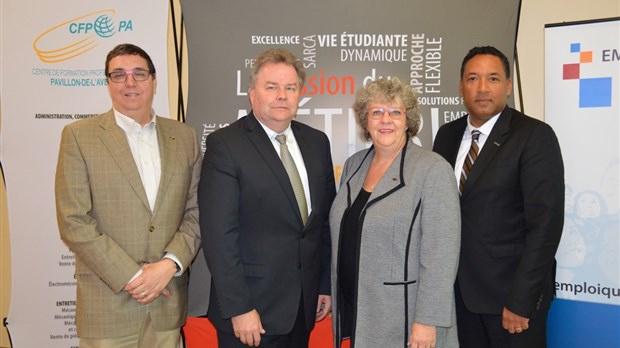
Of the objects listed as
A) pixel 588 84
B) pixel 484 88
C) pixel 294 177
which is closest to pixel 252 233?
pixel 294 177

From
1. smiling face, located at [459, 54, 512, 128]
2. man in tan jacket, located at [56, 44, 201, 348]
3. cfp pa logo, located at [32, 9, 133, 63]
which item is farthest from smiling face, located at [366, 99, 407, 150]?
cfp pa logo, located at [32, 9, 133, 63]

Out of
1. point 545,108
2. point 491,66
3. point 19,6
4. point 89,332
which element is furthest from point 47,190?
point 545,108

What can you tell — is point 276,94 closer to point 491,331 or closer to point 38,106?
point 491,331

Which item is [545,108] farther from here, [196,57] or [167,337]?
[167,337]

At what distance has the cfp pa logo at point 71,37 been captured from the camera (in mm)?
3145

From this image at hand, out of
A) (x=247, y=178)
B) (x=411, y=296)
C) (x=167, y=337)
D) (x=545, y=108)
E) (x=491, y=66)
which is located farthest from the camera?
(x=545, y=108)

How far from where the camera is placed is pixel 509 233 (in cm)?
204

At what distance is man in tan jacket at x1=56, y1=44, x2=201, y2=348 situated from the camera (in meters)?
1.94

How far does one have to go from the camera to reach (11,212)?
3168 millimetres

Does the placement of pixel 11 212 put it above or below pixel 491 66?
below

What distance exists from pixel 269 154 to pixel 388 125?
51 cm

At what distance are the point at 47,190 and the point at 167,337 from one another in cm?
172

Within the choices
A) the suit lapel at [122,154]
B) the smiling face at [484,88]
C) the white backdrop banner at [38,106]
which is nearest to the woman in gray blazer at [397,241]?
the smiling face at [484,88]

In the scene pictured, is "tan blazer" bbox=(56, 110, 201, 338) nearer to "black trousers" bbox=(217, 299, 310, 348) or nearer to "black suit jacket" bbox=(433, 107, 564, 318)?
"black trousers" bbox=(217, 299, 310, 348)
